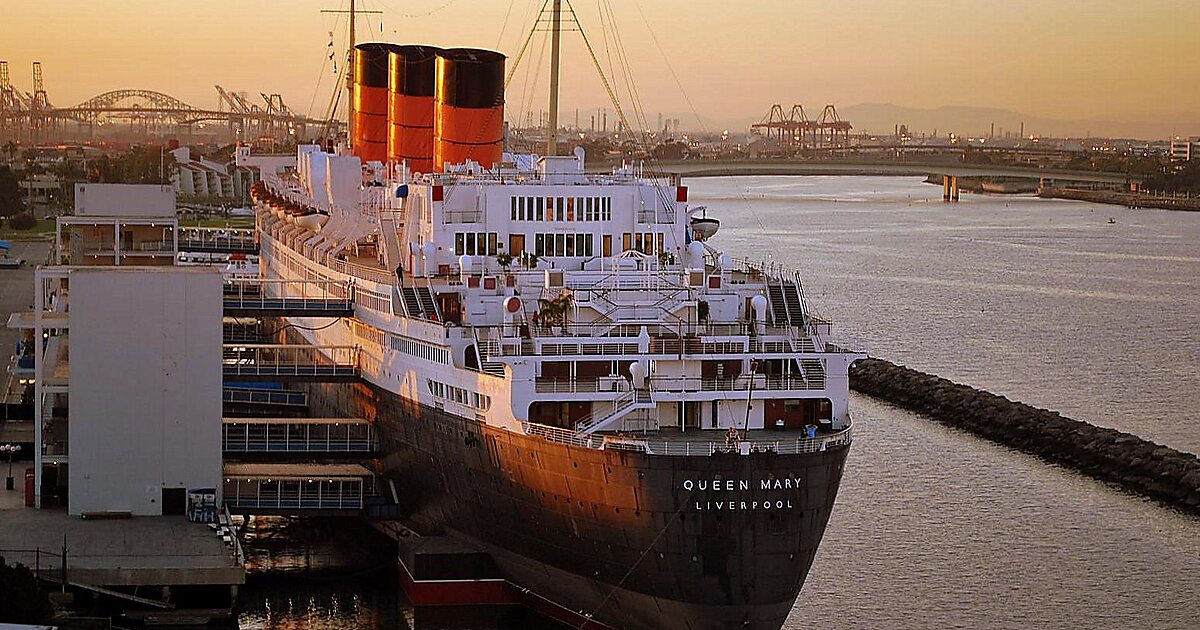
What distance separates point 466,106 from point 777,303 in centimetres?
963

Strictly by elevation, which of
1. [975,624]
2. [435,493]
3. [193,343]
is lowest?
[975,624]

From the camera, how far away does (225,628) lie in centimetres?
2291

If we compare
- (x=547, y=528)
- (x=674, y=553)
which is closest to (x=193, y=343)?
(x=547, y=528)

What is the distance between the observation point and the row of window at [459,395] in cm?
2264

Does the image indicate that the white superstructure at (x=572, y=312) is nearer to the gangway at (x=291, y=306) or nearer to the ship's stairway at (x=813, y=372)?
the ship's stairway at (x=813, y=372)

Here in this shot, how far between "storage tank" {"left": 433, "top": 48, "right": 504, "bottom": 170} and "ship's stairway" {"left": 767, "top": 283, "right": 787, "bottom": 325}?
338 inches

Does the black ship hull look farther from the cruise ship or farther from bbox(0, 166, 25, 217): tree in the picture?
bbox(0, 166, 25, 217): tree

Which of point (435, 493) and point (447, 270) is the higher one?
point (447, 270)

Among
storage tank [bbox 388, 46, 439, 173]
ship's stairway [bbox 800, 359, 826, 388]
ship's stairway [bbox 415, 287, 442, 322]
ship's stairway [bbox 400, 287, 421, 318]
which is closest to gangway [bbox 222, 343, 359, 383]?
ship's stairway [bbox 400, 287, 421, 318]

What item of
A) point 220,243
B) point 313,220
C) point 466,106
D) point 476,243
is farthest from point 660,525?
point 220,243

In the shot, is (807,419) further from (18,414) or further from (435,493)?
(18,414)

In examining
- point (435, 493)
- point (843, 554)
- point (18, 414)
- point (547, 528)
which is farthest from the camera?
point (18, 414)

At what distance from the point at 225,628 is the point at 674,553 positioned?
6.17 meters

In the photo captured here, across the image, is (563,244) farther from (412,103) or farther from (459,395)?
(412,103)
